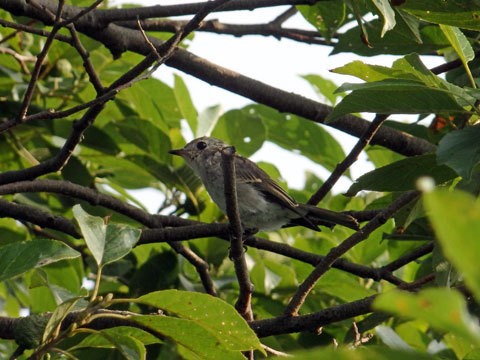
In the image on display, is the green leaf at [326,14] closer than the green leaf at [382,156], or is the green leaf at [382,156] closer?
the green leaf at [326,14]

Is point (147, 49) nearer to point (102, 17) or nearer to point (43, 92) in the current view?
point (102, 17)

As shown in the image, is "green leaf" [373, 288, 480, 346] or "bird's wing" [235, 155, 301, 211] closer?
"green leaf" [373, 288, 480, 346]

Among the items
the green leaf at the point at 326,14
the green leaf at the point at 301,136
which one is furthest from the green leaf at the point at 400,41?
the green leaf at the point at 301,136

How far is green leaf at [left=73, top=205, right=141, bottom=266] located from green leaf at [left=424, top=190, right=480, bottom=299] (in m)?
1.77

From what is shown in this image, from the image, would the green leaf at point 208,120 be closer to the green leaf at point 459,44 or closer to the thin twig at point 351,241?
the thin twig at point 351,241

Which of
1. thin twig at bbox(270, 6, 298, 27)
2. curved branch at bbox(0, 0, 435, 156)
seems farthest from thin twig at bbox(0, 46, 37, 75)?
thin twig at bbox(270, 6, 298, 27)

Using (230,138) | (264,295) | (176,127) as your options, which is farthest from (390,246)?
(176,127)

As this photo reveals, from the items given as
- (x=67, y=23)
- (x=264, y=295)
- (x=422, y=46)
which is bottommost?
(x=264, y=295)

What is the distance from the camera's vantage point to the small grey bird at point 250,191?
4617 millimetres

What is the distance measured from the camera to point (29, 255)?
2.34m

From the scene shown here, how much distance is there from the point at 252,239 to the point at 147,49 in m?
1.24

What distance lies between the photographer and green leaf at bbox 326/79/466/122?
94.7 inches

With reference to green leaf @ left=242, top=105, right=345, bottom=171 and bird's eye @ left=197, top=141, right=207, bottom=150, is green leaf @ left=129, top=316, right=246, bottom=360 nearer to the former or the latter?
green leaf @ left=242, top=105, right=345, bottom=171

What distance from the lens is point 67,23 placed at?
9.78ft
